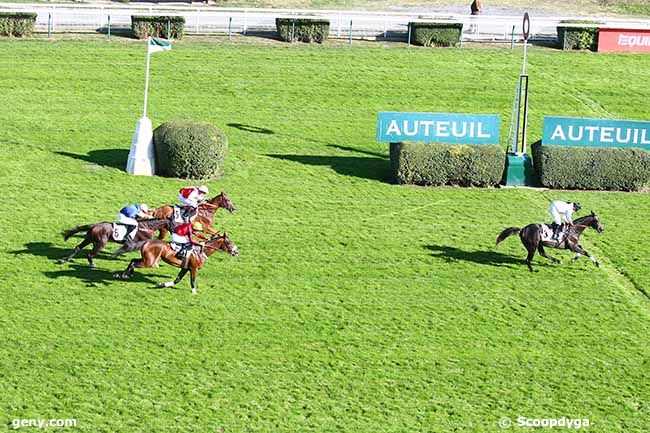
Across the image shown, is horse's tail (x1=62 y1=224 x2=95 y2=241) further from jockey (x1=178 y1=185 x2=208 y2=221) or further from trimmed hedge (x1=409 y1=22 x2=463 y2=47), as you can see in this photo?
trimmed hedge (x1=409 y1=22 x2=463 y2=47)

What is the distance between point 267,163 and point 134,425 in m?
13.2

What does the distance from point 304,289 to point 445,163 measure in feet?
25.2

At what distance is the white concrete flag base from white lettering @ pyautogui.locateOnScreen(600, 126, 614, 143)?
35.6ft

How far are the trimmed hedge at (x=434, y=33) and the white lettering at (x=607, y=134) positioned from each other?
12.0m

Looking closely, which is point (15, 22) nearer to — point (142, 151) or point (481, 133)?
point (142, 151)

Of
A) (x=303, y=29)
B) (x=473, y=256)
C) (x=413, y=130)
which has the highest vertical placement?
(x=303, y=29)

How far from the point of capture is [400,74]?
36.3 meters

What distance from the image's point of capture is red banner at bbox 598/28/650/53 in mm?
39719

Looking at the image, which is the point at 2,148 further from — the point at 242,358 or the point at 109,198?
the point at 242,358

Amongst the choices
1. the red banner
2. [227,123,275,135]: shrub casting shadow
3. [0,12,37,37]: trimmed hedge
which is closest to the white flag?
[227,123,275,135]: shrub casting shadow

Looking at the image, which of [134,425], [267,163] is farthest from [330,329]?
[267,163]

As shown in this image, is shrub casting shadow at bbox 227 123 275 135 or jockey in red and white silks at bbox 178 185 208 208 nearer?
jockey in red and white silks at bbox 178 185 208 208

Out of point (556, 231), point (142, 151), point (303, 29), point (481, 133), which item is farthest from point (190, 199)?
point (303, 29)

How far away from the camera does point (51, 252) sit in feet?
73.5
